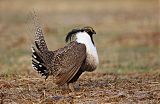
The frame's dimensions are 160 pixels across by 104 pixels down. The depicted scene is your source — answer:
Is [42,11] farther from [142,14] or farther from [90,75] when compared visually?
[90,75]

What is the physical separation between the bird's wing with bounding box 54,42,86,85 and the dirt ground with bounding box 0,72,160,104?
262mm

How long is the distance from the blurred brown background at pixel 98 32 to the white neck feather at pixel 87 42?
3.00 m

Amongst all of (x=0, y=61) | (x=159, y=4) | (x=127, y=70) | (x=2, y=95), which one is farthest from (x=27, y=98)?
(x=159, y=4)

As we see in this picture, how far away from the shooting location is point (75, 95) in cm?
881

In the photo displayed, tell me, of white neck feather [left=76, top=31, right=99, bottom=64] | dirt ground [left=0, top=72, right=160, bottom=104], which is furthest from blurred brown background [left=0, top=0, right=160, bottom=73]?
white neck feather [left=76, top=31, right=99, bottom=64]

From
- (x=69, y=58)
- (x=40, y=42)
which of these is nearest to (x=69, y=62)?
(x=69, y=58)

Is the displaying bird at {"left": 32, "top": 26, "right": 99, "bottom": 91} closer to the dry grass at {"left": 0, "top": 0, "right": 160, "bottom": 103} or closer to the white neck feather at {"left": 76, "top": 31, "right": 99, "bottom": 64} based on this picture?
the white neck feather at {"left": 76, "top": 31, "right": 99, "bottom": 64}

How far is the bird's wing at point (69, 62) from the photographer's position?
29.3 ft

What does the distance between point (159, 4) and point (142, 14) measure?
7.51 m

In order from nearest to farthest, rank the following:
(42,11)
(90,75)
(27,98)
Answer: (27,98) → (90,75) → (42,11)

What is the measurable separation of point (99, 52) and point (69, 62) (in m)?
8.94

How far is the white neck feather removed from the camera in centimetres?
900

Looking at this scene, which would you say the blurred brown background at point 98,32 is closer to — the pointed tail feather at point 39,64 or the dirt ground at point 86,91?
the dirt ground at point 86,91

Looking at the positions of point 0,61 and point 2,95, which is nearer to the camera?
point 2,95
